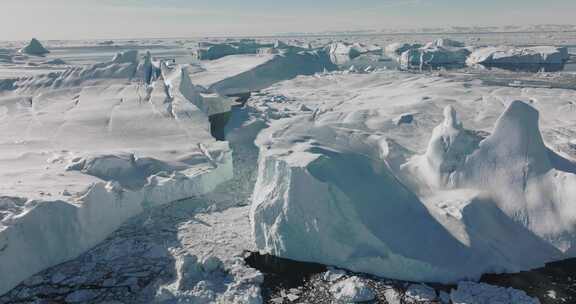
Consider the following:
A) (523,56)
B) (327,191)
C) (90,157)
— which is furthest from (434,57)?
(90,157)

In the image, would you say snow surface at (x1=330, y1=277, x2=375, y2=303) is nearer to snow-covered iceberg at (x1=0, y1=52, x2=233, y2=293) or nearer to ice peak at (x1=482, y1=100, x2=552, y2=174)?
ice peak at (x1=482, y1=100, x2=552, y2=174)

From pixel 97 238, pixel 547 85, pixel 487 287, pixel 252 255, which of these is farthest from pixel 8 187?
pixel 547 85

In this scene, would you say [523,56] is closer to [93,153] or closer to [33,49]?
[93,153]

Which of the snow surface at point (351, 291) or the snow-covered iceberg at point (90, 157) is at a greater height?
the snow-covered iceberg at point (90, 157)

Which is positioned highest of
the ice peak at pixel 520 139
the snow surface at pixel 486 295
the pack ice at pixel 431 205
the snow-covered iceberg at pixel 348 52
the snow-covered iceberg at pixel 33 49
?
the snow-covered iceberg at pixel 33 49

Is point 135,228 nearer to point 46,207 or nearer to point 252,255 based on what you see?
point 46,207

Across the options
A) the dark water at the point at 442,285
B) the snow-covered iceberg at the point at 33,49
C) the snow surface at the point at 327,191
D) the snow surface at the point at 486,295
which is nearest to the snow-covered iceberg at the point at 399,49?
the snow surface at the point at 327,191

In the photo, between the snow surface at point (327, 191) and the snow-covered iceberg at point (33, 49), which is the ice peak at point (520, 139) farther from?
the snow-covered iceberg at point (33, 49)
